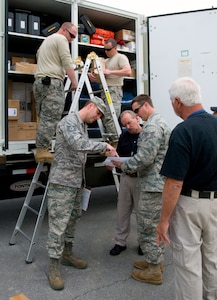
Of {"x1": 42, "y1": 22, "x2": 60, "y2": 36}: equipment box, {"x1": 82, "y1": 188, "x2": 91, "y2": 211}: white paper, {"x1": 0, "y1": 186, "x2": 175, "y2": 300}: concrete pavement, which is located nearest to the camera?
{"x1": 0, "y1": 186, "x2": 175, "y2": 300}: concrete pavement

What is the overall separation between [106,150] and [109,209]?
2.71m

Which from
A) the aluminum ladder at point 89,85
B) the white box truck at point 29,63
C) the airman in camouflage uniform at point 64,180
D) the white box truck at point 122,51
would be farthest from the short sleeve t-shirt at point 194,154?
the white box truck at point 122,51

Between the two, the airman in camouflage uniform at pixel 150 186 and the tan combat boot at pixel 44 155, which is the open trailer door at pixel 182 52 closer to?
the airman in camouflage uniform at pixel 150 186

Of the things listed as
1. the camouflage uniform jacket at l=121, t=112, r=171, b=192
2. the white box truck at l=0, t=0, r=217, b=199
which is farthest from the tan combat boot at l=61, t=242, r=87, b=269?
the white box truck at l=0, t=0, r=217, b=199

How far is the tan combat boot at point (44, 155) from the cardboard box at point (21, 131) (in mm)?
Result: 467

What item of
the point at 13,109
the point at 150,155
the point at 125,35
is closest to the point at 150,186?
the point at 150,155

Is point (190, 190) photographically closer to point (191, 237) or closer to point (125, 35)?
point (191, 237)

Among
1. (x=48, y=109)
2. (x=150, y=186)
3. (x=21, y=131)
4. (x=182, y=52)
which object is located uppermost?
(x=182, y=52)

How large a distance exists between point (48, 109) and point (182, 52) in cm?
200

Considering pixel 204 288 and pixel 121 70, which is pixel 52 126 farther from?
pixel 204 288

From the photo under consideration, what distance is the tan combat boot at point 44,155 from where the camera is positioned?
3.30 meters

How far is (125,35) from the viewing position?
4543mm

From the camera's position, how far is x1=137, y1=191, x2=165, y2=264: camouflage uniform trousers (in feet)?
8.94

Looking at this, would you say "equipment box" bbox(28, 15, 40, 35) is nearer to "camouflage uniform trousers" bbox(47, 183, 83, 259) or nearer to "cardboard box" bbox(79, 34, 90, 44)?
"cardboard box" bbox(79, 34, 90, 44)
